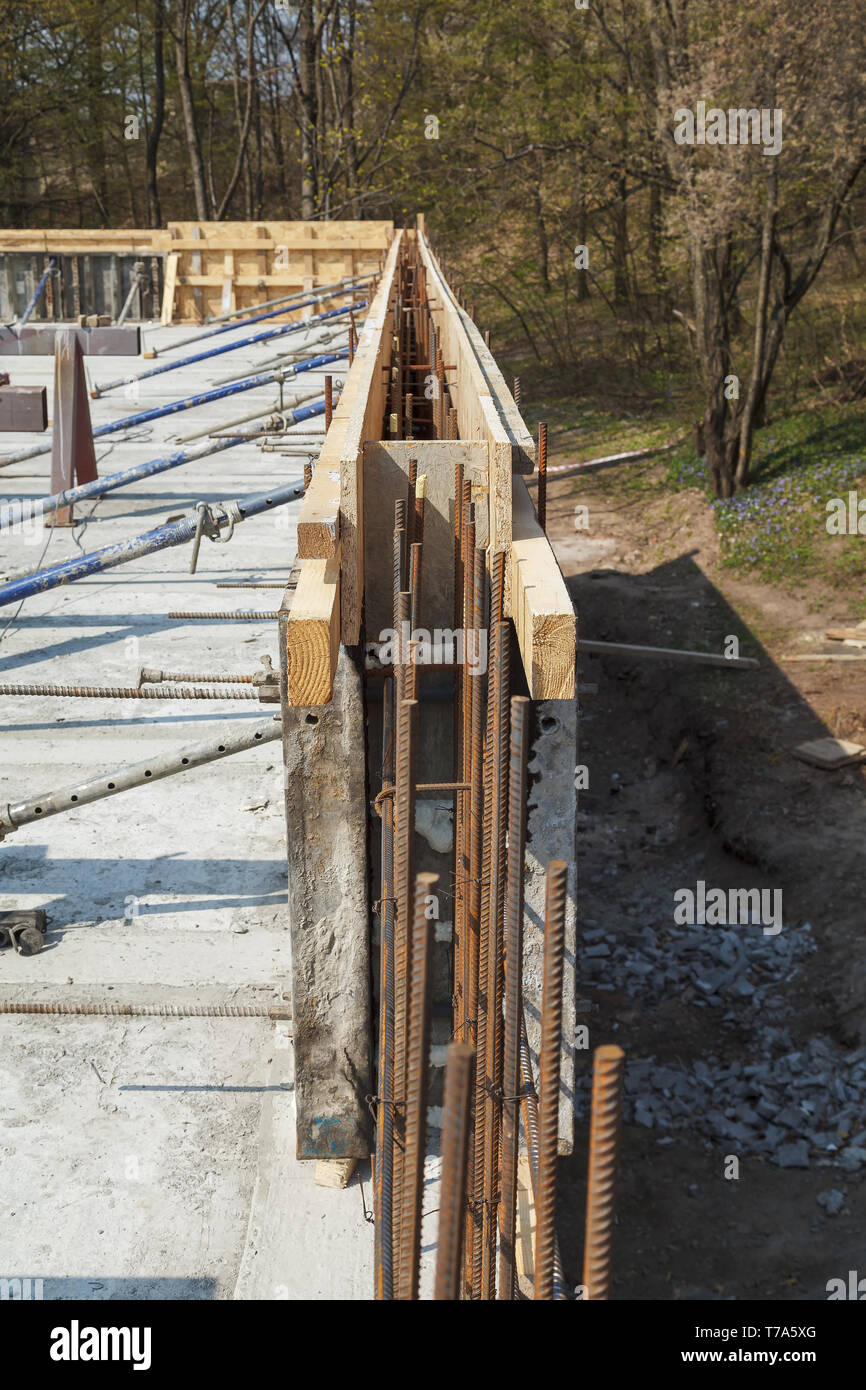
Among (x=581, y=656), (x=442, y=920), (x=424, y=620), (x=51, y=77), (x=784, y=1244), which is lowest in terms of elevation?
(x=784, y=1244)

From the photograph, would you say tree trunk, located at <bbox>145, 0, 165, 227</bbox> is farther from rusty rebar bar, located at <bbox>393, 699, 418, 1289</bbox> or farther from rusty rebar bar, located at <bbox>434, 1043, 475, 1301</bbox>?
rusty rebar bar, located at <bbox>434, 1043, 475, 1301</bbox>

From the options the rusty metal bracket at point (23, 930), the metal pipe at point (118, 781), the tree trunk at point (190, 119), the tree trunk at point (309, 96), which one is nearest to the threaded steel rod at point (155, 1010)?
the rusty metal bracket at point (23, 930)

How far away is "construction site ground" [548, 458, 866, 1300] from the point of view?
17.5 feet

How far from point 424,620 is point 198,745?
117cm

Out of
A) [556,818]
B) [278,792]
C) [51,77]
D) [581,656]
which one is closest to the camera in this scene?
[556,818]

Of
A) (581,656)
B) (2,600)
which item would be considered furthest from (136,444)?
(2,600)

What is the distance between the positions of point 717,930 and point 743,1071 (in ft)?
4.19

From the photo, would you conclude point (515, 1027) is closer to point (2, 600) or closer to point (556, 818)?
point (556, 818)

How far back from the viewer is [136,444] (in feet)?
43.5

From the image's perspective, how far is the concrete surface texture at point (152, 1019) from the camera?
3.36 metres

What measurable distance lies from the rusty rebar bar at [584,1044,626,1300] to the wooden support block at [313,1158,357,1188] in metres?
1.97

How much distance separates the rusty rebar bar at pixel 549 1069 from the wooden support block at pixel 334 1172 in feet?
4.83

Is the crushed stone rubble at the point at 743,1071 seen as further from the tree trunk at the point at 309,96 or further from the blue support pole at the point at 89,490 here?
the tree trunk at the point at 309,96

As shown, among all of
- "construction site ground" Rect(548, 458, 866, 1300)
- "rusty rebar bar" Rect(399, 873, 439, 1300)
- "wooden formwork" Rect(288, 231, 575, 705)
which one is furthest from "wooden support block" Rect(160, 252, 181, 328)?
"rusty rebar bar" Rect(399, 873, 439, 1300)
